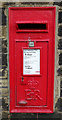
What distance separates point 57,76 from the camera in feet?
6.11

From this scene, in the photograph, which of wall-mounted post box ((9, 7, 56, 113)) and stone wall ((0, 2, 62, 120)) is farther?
stone wall ((0, 2, 62, 120))

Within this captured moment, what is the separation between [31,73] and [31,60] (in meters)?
0.18

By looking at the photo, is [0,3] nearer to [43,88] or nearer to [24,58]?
[24,58]

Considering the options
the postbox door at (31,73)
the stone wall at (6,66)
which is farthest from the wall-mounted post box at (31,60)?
the stone wall at (6,66)

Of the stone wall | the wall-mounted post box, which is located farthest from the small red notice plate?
the stone wall

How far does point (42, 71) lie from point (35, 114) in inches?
27.8

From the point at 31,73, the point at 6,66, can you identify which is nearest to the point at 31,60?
the point at 31,73

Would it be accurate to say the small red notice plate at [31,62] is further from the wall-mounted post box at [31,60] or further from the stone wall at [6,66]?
the stone wall at [6,66]

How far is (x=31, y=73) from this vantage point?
5.69 feet

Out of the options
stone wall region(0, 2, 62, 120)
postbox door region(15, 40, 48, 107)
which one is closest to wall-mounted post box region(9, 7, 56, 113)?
postbox door region(15, 40, 48, 107)

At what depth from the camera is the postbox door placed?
170 cm

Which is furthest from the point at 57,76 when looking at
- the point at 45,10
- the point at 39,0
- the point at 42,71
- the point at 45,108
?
the point at 39,0

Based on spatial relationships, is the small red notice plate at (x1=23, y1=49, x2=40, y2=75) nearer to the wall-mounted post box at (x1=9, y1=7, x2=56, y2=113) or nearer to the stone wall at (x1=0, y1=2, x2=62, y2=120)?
the wall-mounted post box at (x1=9, y1=7, x2=56, y2=113)

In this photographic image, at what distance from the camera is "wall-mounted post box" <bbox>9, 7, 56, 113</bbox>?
66.4 inches
